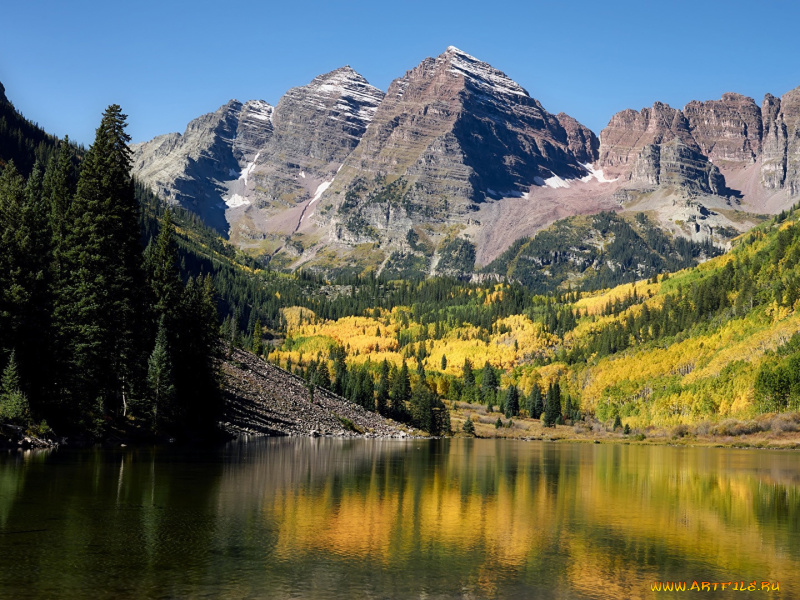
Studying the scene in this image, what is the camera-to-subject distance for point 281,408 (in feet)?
472

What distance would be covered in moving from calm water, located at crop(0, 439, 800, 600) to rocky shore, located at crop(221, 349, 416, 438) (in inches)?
2390

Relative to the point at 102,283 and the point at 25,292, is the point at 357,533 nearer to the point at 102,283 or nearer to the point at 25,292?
the point at 25,292

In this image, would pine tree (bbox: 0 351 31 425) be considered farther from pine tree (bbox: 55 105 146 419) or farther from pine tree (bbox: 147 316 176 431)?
pine tree (bbox: 147 316 176 431)

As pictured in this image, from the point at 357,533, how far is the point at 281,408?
108 m

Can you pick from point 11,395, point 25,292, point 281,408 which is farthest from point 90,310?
point 281,408

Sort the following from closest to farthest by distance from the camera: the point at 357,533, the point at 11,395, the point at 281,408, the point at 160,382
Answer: the point at 357,533, the point at 11,395, the point at 160,382, the point at 281,408

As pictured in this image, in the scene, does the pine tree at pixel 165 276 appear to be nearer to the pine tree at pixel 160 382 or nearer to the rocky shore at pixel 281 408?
the pine tree at pixel 160 382

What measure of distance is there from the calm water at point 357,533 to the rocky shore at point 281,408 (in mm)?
60700

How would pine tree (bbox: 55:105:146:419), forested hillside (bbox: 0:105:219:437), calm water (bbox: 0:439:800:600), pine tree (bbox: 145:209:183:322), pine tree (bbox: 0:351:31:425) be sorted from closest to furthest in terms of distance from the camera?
1. calm water (bbox: 0:439:800:600)
2. pine tree (bbox: 0:351:31:425)
3. forested hillside (bbox: 0:105:219:437)
4. pine tree (bbox: 55:105:146:419)
5. pine tree (bbox: 145:209:183:322)

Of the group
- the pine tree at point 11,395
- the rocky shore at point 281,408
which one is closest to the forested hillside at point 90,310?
the pine tree at point 11,395

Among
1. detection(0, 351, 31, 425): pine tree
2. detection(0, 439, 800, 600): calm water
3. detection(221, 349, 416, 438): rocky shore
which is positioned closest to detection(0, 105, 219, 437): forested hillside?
detection(0, 351, 31, 425): pine tree

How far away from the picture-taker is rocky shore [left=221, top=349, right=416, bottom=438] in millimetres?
130125

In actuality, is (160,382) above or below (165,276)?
below

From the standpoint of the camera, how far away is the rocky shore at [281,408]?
130 metres
